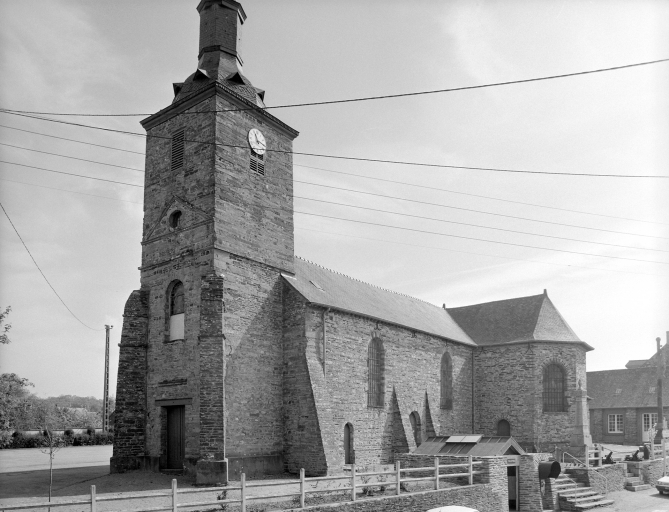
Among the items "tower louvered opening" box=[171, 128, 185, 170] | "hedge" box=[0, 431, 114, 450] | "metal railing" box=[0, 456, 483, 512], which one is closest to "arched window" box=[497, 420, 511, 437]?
"metal railing" box=[0, 456, 483, 512]

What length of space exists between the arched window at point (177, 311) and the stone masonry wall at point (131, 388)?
1257 millimetres

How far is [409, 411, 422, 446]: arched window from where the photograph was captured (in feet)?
100

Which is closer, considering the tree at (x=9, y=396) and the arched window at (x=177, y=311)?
the arched window at (x=177, y=311)

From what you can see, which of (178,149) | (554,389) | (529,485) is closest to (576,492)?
(529,485)

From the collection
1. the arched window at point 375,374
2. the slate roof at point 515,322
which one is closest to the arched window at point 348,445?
the arched window at point 375,374

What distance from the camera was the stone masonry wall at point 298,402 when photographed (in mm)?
22656

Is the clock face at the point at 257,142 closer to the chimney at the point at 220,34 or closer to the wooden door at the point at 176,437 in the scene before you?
the chimney at the point at 220,34

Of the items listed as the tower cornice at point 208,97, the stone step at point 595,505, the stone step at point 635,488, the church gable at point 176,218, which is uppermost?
the tower cornice at point 208,97

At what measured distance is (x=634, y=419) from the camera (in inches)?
1934

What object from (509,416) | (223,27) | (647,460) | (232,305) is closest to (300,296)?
(232,305)

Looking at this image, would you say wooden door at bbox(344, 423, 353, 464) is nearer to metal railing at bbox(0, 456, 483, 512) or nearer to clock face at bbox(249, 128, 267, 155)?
metal railing at bbox(0, 456, 483, 512)

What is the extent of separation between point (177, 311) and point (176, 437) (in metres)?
4.52

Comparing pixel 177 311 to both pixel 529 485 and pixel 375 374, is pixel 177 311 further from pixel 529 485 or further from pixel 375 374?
pixel 529 485

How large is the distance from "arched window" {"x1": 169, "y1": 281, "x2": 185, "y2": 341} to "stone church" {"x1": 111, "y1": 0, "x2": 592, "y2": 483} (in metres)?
0.05
